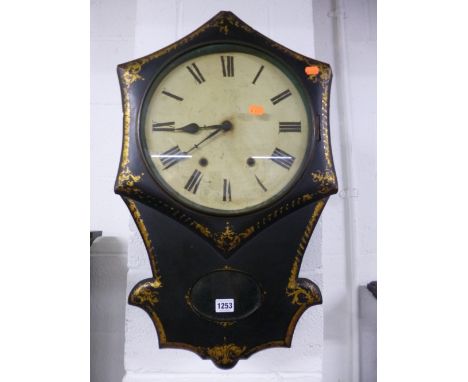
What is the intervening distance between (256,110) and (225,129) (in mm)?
66

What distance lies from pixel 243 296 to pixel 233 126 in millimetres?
301

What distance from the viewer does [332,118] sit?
0.85 meters

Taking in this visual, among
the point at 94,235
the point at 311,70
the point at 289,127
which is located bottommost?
the point at 94,235

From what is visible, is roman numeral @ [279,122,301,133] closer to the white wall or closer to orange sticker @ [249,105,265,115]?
orange sticker @ [249,105,265,115]

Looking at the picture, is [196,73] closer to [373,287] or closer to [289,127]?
[289,127]

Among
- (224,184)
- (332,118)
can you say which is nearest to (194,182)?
(224,184)

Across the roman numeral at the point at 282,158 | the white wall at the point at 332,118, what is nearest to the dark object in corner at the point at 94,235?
the white wall at the point at 332,118

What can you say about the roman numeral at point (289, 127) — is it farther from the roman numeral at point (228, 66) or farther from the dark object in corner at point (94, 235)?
the dark object in corner at point (94, 235)

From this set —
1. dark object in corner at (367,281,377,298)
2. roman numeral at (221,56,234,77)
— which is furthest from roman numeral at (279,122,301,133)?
dark object in corner at (367,281,377,298)

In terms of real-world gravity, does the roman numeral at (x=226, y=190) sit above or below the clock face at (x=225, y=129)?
below

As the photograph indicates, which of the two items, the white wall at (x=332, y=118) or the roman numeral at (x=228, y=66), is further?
the white wall at (x=332, y=118)

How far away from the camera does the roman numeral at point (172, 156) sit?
0.62 metres

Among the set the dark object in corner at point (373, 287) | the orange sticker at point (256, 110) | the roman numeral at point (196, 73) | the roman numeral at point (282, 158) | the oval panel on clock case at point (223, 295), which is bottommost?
the dark object in corner at point (373, 287)
